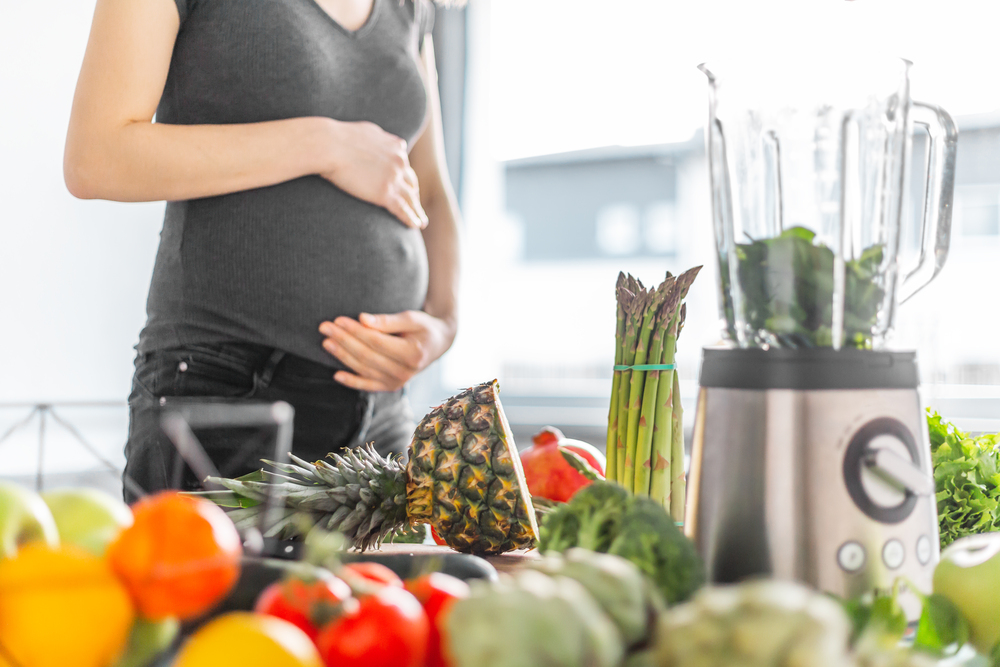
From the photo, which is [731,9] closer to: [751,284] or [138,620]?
[751,284]

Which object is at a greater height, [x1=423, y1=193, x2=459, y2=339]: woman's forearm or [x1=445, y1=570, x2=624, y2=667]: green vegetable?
[x1=423, y1=193, x2=459, y2=339]: woman's forearm

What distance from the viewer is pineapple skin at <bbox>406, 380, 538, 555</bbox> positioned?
2.88ft

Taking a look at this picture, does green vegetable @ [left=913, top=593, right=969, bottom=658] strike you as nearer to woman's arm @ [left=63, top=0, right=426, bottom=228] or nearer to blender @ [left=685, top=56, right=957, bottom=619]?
blender @ [left=685, top=56, right=957, bottom=619]

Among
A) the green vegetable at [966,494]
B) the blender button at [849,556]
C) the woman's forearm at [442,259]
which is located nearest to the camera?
the blender button at [849,556]

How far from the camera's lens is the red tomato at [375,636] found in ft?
1.09

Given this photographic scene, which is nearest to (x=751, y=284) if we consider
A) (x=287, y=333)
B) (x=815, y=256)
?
(x=815, y=256)

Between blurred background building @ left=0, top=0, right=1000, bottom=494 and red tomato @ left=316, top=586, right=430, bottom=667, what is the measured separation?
1540 millimetres

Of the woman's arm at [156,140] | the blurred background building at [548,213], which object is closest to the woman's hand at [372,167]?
the woman's arm at [156,140]

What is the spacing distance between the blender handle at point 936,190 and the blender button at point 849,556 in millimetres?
285

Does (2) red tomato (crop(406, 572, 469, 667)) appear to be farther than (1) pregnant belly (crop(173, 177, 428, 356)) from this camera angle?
No

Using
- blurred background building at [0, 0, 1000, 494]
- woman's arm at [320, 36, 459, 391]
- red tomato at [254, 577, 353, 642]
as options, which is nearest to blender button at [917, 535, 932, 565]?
red tomato at [254, 577, 353, 642]

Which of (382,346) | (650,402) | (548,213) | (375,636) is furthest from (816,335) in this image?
(548,213)

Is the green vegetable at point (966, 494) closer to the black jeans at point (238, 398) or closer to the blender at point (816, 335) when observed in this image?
the blender at point (816, 335)

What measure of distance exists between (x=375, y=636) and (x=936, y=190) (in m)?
0.65
